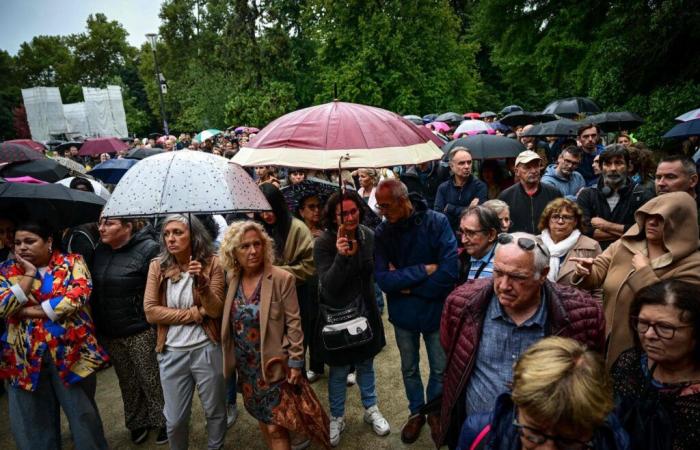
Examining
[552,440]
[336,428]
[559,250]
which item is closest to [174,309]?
[336,428]

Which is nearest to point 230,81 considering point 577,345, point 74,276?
point 74,276

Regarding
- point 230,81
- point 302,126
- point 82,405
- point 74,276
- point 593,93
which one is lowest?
point 82,405

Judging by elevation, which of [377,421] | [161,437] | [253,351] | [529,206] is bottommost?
[161,437]

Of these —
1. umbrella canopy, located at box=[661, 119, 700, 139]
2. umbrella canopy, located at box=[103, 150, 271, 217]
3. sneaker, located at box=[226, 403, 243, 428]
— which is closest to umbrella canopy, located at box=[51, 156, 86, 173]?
sneaker, located at box=[226, 403, 243, 428]

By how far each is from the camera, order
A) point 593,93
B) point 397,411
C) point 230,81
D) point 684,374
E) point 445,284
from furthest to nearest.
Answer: point 230,81
point 593,93
point 397,411
point 445,284
point 684,374

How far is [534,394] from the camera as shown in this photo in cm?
139

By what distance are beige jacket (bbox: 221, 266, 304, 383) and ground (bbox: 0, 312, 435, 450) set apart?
1.01 metres

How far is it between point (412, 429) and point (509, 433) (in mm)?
2111

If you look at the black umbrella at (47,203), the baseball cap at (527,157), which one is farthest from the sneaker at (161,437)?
the baseball cap at (527,157)

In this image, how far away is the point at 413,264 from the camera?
3236 millimetres

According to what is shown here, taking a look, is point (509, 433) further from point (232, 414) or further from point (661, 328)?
point (232, 414)

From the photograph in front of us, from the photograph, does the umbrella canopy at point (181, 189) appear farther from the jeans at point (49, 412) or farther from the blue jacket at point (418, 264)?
the jeans at point (49, 412)

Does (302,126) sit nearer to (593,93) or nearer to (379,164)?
(379,164)

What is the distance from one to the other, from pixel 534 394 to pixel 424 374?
3.12 m
